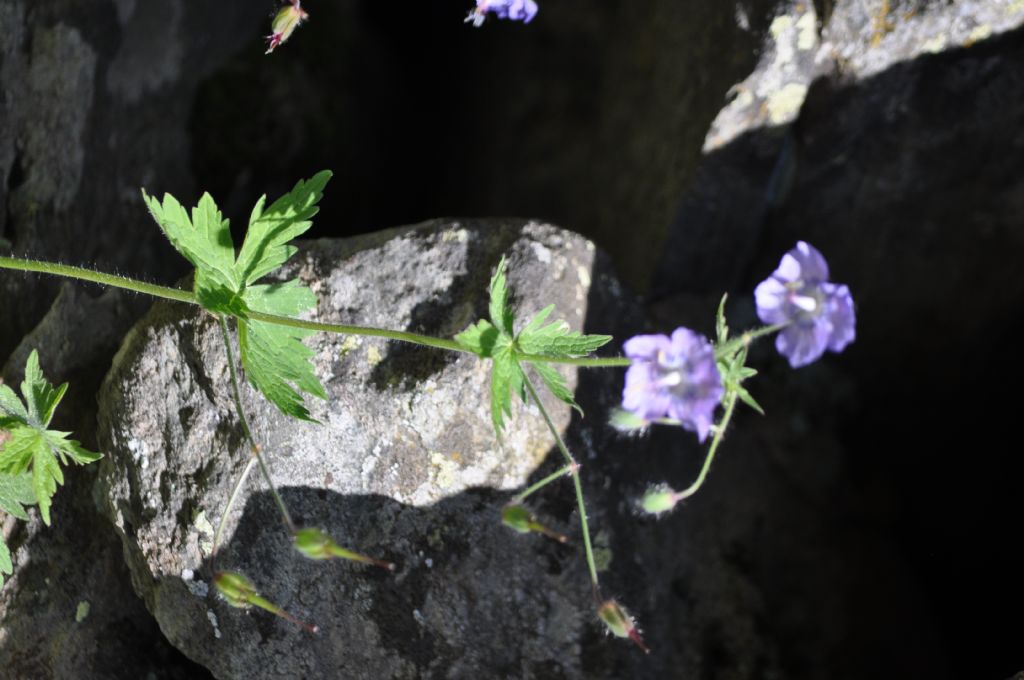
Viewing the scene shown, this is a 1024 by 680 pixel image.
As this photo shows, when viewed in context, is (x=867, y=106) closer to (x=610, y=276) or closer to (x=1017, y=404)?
(x=610, y=276)

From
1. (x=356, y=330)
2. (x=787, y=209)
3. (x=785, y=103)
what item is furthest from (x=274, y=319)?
(x=787, y=209)

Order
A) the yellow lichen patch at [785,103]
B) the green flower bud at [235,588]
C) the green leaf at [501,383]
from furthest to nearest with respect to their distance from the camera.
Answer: the yellow lichen patch at [785,103], the green leaf at [501,383], the green flower bud at [235,588]

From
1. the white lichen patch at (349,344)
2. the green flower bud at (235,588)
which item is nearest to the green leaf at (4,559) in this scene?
the green flower bud at (235,588)

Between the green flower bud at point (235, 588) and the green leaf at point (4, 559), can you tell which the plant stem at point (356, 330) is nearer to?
the green flower bud at point (235, 588)

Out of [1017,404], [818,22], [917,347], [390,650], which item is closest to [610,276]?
[818,22]

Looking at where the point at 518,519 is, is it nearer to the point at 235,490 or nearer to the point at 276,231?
the point at 235,490
